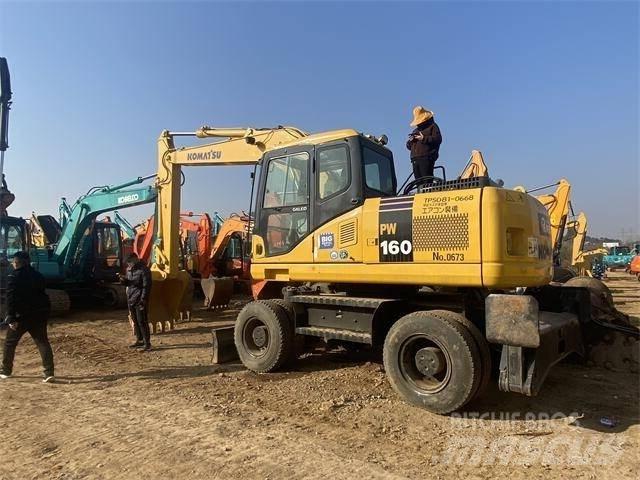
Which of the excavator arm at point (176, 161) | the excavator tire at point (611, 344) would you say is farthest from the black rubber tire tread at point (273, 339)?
the excavator tire at point (611, 344)

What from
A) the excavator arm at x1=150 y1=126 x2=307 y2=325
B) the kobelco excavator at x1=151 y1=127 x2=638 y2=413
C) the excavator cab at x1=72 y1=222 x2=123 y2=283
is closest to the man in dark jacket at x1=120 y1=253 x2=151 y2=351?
the excavator arm at x1=150 y1=126 x2=307 y2=325

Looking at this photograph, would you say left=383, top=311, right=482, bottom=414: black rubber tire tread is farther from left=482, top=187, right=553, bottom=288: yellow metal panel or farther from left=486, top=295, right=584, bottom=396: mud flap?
left=482, top=187, right=553, bottom=288: yellow metal panel

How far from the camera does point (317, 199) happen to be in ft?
19.5

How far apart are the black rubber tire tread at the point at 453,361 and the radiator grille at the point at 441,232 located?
72 cm

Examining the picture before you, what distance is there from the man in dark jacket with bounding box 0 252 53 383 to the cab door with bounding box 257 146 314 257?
3.04 meters

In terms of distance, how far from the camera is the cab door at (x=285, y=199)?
20.1 feet

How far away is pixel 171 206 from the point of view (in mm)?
9102

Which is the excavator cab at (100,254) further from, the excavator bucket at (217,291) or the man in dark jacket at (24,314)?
the man in dark jacket at (24,314)

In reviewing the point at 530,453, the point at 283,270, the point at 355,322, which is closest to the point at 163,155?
the point at 283,270

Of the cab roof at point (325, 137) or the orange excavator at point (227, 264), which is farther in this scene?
the orange excavator at point (227, 264)

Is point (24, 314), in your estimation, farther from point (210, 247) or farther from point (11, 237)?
point (210, 247)

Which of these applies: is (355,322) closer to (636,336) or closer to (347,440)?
(347,440)

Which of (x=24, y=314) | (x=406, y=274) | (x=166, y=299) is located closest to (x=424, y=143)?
(x=406, y=274)

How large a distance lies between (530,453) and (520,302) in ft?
4.14
